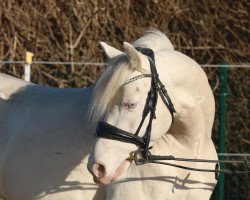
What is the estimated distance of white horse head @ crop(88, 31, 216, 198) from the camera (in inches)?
157

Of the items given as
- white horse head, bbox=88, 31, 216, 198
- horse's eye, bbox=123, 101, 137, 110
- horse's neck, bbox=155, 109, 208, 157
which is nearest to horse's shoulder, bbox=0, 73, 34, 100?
white horse head, bbox=88, 31, 216, 198

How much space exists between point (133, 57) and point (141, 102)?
24cm

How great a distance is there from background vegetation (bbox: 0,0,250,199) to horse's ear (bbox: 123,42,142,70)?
5061 mm

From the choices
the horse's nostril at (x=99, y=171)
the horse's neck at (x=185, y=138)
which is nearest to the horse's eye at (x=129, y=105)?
the horse's nostril at (x=99, y=171)

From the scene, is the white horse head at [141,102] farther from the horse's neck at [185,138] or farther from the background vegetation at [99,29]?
the background vegetation at [99,29]

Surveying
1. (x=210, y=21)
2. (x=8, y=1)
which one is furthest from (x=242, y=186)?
(x=8, y=1)

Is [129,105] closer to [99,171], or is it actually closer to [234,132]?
[99,171]

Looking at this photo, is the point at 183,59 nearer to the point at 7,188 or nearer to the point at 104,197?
the point at 104,197

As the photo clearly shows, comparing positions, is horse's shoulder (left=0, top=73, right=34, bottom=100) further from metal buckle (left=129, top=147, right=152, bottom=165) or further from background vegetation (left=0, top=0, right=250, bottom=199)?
background vegetation (left=0, top=0, right=250, bottom=199)

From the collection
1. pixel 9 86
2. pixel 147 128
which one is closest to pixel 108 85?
pixel 147 128

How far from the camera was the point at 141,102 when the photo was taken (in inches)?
159

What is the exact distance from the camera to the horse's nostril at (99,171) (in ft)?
12.8

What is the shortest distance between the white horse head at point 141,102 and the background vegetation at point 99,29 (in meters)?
4.74

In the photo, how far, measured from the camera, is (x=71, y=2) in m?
9.82
